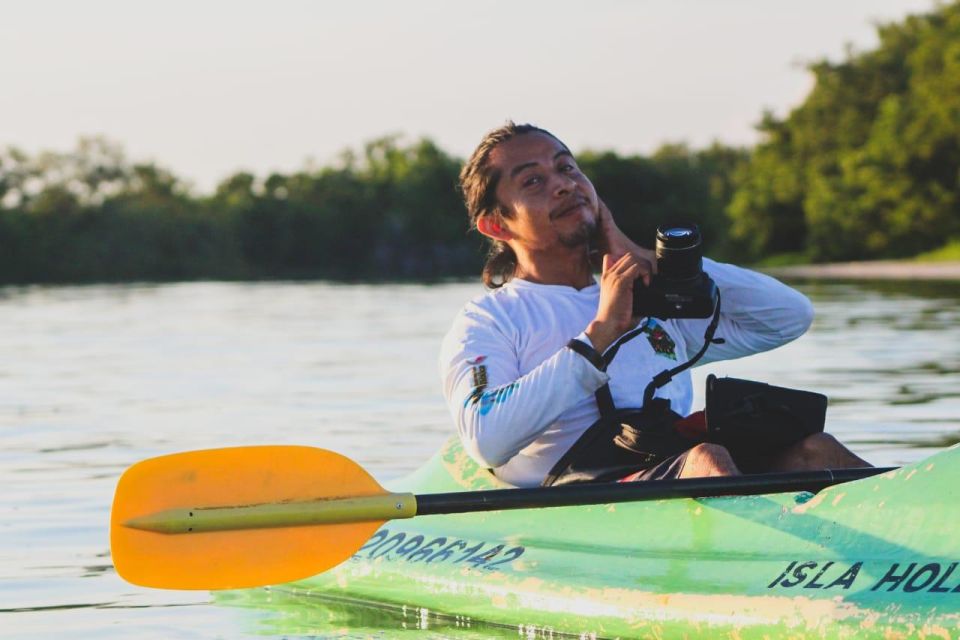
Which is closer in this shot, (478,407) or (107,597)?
(478,407)

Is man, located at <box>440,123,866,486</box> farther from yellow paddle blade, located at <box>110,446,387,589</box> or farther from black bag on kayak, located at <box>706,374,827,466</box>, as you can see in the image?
yellow paddle blade, located at <box>110,446,387,589</box>

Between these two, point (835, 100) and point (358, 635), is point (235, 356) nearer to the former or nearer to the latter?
point (358, 635)

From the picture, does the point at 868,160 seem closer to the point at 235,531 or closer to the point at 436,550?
the point at 436,550

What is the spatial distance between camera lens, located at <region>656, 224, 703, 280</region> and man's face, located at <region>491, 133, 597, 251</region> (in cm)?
31

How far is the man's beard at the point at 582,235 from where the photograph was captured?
5.18 meters

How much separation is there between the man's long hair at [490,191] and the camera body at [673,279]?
56 cm

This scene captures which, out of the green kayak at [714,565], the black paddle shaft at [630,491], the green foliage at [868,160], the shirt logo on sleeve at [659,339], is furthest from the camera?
the green foliage at [868,160]

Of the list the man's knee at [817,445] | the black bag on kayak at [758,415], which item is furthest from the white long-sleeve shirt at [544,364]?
the man's knee at [817,445]

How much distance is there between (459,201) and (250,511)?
74.9 metres

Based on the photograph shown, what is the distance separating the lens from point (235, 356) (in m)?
18.4

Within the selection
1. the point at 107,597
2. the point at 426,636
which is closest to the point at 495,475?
the point at 426,636

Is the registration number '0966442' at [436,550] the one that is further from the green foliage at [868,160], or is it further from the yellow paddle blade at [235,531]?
the green foliage at [868,160]

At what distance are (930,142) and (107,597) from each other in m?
47.8

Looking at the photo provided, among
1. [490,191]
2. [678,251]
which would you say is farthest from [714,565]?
[490,191]
